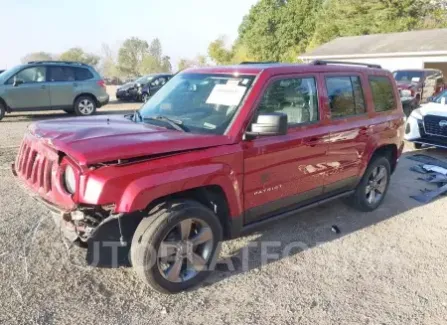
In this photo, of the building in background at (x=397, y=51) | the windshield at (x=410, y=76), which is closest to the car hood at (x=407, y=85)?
the windshield at (x=410, y=76)

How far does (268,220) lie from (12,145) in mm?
6779

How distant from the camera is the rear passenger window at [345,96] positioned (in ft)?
14.1

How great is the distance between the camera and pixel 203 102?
3742 millimetres

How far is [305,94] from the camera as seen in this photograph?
4.04 metres

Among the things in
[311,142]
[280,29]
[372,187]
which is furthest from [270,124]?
[280,29]

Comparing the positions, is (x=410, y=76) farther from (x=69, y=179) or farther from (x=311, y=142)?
(x=69, y=179)

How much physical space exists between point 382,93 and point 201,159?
3066mm

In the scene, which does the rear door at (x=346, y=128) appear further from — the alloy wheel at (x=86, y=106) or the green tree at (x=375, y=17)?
the green tree at (x=375, y=17)

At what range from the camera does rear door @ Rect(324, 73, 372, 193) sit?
169 inches

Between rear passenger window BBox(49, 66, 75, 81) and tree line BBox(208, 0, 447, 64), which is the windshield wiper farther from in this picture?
tree line BBox(208, 0, 447, 64)

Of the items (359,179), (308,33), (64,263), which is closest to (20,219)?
(64,263)

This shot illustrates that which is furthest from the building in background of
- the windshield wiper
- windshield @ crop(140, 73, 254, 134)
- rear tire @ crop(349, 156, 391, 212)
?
the windshield wiper

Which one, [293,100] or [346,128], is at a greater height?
[293,100]

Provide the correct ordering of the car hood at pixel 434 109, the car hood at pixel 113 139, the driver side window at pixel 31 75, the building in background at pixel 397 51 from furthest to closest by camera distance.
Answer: the building in background at pixel 397 51 < the driver side window at pixel 31 75 < the car hood at pixel 434 109 < the car hood at pixel 113 139
